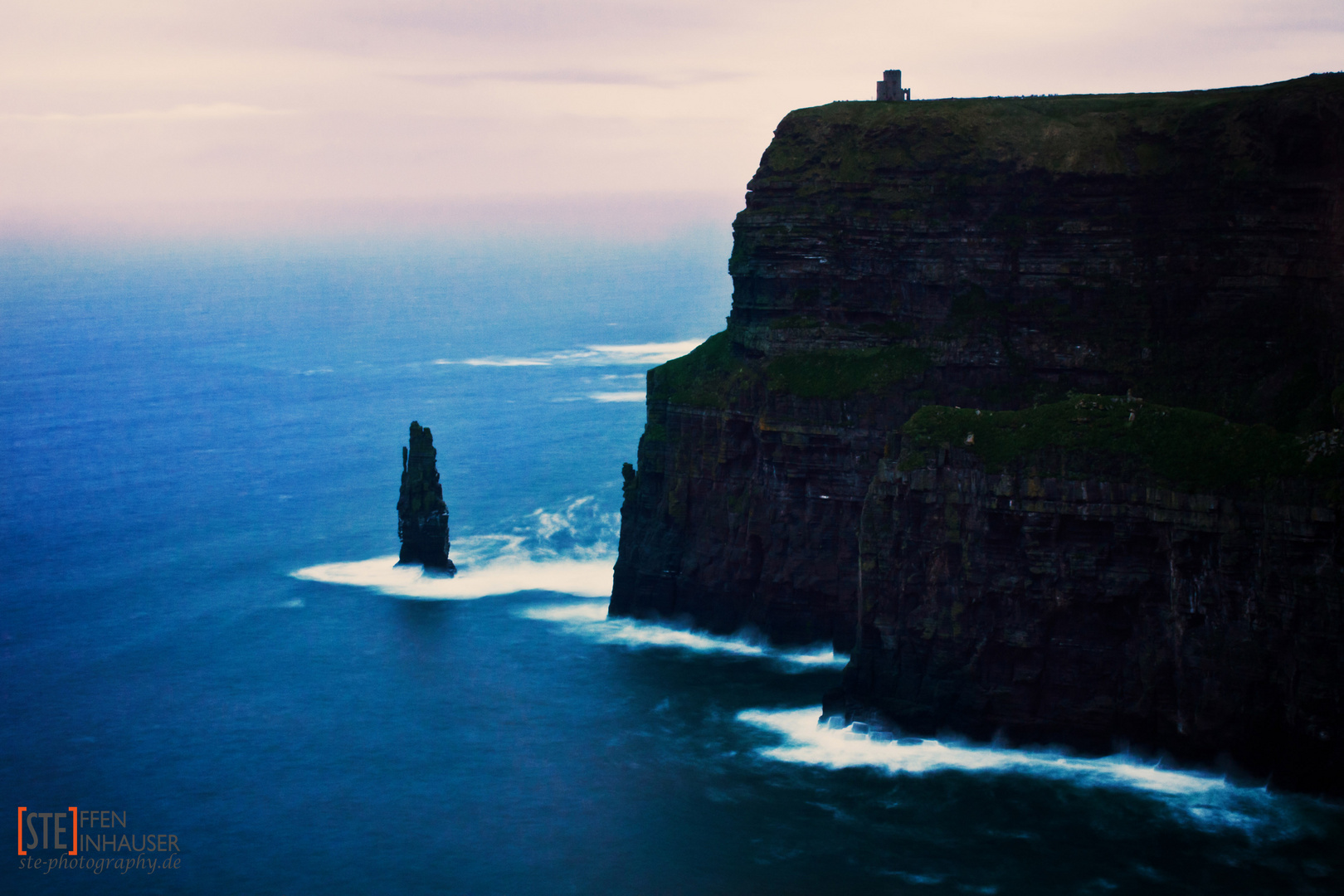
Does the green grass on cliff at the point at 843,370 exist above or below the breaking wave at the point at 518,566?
above

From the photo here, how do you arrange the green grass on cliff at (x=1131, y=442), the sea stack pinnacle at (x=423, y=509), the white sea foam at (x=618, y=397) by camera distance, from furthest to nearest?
the white sea foam at (x=618, y=397)
the sea stack pinnacle at (x=423, y=509)
the green grass on cliff at (x=1131, y=442)

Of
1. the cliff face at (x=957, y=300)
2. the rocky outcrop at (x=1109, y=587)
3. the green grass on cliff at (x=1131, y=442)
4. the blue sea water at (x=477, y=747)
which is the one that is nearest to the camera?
the blue sea water at (x=477, y=747)

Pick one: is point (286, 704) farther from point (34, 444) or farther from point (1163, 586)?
point (34, 444)

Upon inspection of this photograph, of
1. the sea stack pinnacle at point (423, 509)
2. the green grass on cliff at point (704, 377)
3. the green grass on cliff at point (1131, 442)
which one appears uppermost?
the green grass on cliff at point (704, 377)

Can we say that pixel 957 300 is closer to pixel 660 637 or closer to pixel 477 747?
pixel 660 637

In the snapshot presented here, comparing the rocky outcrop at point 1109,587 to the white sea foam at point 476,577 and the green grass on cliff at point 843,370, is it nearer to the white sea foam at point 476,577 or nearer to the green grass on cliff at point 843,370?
the green grass on cliff at point 843,370

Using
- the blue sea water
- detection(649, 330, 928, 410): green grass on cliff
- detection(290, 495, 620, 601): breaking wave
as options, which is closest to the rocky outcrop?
the blue sea water

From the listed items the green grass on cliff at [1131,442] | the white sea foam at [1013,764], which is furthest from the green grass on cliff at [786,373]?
the white sea foam at [1013,764]

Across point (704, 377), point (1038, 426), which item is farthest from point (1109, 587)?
point (704, 377)
